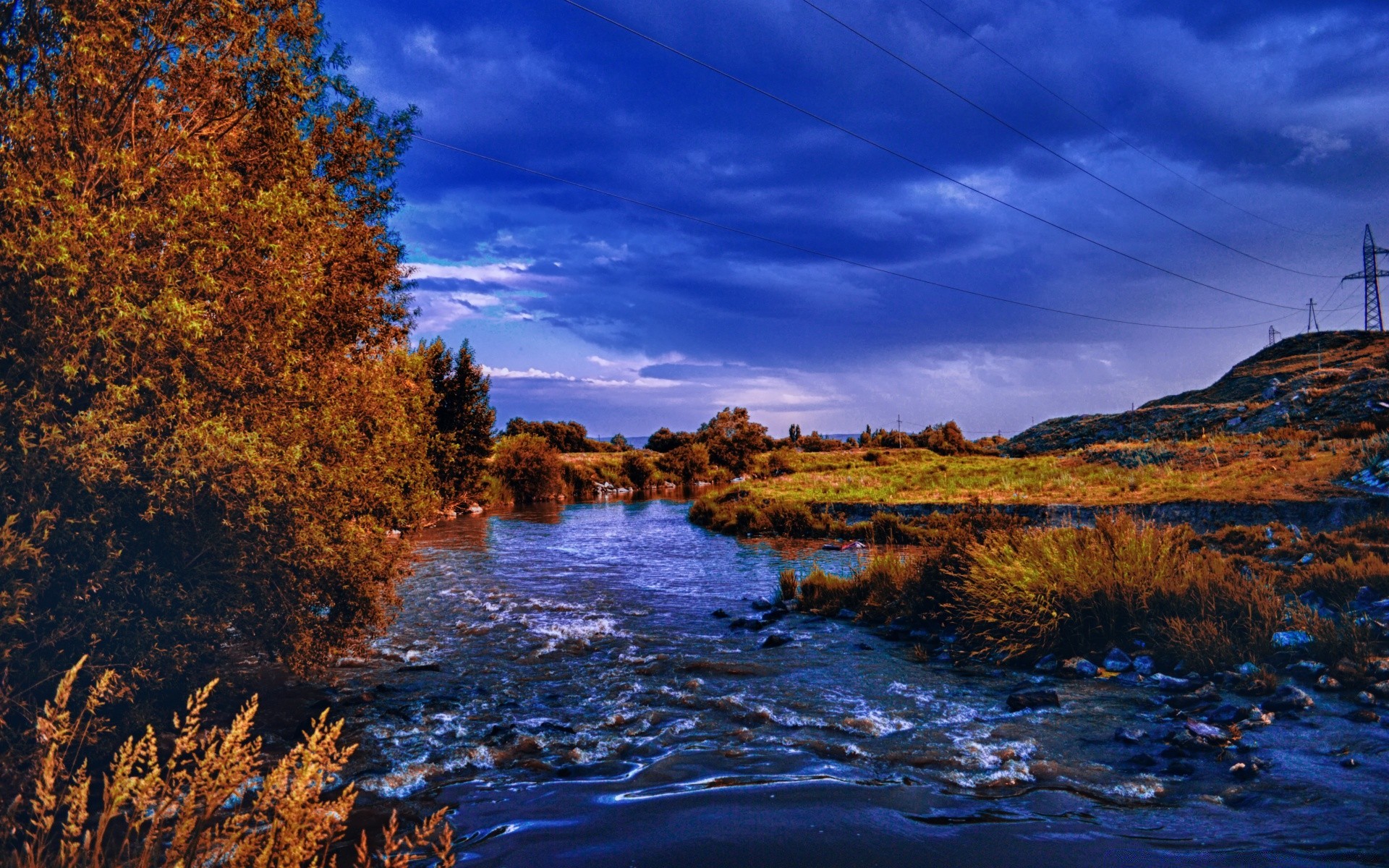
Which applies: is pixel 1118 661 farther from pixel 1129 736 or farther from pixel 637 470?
pixel 637 470

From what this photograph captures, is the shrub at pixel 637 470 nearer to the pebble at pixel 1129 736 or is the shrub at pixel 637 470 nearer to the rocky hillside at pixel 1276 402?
the rocky hillside at pixel 1276 402

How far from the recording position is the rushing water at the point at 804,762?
4.88 meters

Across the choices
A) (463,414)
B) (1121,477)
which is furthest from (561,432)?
(1121,477)

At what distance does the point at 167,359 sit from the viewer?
6148 mm

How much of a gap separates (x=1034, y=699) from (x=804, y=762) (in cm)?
316

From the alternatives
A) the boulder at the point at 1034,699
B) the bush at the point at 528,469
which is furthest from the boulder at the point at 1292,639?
the bush at the point at 528,469

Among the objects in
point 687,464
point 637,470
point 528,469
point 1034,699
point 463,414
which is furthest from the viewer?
point 687,464

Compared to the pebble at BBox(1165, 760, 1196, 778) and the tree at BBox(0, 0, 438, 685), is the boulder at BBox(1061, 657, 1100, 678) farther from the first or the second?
the tree at BBox(0, 0, 438, 685)

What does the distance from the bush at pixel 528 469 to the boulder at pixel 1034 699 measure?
4184cm

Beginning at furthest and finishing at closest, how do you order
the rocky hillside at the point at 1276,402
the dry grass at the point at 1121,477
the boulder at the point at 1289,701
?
1. the rocky hillside at the point at 1276,402
2. the dry grass at the point at 1121,477
3. the boulder at the point at 1289,701

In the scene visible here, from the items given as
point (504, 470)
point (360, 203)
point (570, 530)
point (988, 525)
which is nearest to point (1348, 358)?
point (988, 525)

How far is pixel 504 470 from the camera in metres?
46.7

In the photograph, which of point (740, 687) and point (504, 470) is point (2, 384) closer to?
point (740, 687)

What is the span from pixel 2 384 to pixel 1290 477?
24939 millimetres
